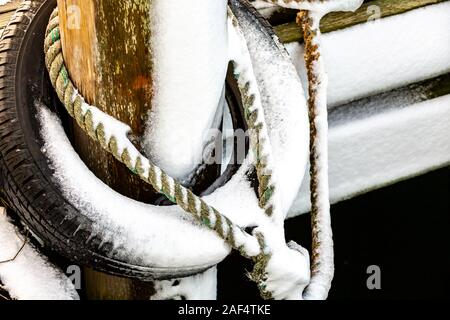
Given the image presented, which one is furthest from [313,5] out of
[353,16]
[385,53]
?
[385,53]

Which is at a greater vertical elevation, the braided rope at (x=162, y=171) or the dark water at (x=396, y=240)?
the braided rope at (x=162, y=171)

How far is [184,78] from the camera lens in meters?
1.06

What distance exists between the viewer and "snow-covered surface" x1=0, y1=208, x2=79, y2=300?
1.20 metres

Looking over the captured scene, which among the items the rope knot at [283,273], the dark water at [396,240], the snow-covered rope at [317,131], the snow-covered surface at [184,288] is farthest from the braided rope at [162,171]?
the dark water at [396,240]

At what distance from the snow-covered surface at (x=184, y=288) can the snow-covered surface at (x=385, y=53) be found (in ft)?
1.84

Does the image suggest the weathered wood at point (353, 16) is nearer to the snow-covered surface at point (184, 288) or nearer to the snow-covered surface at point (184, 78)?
the snow-covered surface at point (184, 78)

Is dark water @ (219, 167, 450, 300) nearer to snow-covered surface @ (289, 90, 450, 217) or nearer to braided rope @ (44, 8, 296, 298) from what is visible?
snow-covered surface @ (289, 90, 450, 217)

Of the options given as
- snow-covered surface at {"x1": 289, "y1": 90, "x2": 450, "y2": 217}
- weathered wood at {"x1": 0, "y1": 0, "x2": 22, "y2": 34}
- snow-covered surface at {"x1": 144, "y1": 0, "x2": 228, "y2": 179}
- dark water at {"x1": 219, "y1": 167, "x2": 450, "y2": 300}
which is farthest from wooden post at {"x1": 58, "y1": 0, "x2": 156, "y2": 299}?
dark water at {"x1": 219, "y1": 167, "x2": 450, "y2": 300}

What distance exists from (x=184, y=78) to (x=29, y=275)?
0.46 m

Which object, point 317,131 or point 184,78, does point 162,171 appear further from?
point 317,131

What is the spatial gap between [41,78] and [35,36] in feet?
0.31

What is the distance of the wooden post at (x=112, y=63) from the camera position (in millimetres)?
1008

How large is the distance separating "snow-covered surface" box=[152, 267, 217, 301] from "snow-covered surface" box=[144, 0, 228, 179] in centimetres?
20
